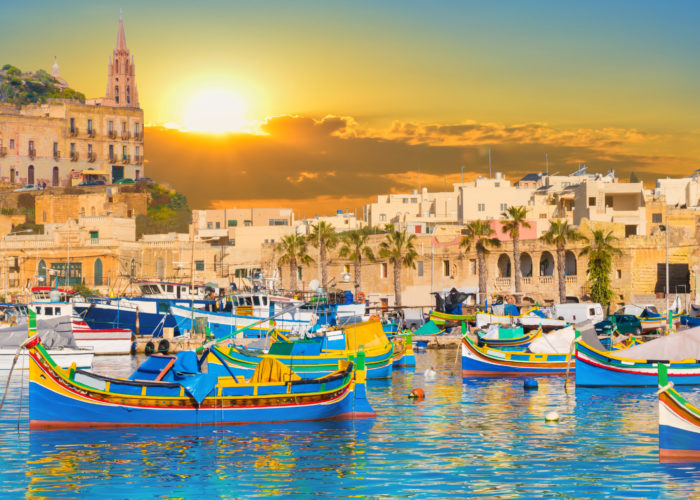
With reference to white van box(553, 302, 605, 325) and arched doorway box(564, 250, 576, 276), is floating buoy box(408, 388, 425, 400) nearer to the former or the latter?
white van box(553, 302, 605, 325)

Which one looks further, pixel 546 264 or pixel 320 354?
pixel 546 264

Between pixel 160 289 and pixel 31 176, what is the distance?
2973 inches

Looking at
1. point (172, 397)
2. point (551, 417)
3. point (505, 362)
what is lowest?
point (551, 417)

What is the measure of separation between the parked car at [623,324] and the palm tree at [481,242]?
1339 centimetres

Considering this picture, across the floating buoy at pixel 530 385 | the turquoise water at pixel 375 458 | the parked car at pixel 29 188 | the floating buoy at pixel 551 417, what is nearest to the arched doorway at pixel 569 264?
the floating buoy at pixel 530 385

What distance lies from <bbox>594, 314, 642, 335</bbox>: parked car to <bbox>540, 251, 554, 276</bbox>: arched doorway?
16061 mm

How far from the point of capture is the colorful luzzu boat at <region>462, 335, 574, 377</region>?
39.6 meters

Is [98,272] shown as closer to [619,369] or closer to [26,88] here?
[619,369]

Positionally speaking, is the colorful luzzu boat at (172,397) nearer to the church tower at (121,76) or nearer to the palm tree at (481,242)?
the palm tree at (481,242)

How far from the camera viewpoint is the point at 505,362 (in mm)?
39938

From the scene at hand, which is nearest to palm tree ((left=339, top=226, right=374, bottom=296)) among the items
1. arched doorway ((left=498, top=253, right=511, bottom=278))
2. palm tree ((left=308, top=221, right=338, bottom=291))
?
palm tree ((left=308, top=221, right=338, bottom=291))

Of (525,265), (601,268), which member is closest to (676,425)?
(601,268)

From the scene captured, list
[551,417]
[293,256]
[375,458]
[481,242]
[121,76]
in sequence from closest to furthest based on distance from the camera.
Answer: [375,458] → [551,417] → [481,242] → [293,256] → [121,76]

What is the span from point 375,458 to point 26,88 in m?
134
